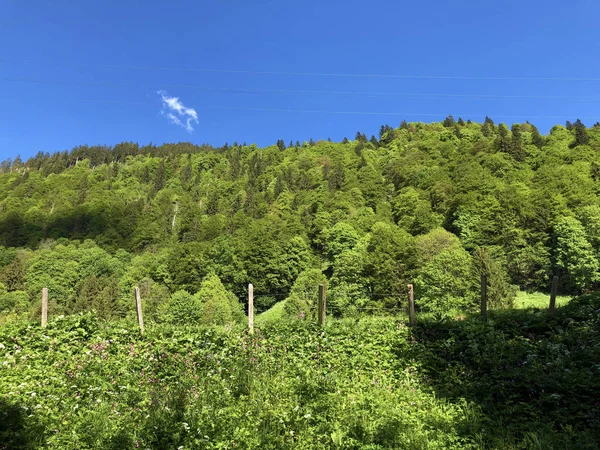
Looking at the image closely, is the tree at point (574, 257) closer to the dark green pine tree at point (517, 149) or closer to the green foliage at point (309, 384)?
the green foliage at point (309, 384)

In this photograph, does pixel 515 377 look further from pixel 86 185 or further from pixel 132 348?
pixel 86 185

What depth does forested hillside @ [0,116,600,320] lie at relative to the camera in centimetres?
5194

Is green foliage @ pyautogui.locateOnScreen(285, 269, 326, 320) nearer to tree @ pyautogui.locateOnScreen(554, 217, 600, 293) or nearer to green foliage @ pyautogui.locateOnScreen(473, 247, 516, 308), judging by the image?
green foliage @ pyautogui.locateOnScreen(473, 247, 516, 308)

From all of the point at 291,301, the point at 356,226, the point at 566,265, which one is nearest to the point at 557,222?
the point at 566,265

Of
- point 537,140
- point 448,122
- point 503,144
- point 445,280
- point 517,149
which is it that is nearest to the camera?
point 445,280

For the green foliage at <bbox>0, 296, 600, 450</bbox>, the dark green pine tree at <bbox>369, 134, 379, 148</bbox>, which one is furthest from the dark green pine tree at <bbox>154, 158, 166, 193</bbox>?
the green foliage at <bbox>0, 296, 600, 450</bbox>

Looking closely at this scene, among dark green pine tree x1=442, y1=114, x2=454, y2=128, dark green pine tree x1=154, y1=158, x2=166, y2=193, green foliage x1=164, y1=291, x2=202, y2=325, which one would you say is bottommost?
green foliage x1=164, y1=291, x2=202, y2=325

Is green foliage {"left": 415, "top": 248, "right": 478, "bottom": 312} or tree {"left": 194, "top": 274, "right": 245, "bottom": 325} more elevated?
green foliage {"left": 415, "top": 248, "right": 478, "bottom": 312}

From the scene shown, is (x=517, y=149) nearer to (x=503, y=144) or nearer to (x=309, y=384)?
(x=503, y=144)

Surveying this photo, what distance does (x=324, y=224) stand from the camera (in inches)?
3511

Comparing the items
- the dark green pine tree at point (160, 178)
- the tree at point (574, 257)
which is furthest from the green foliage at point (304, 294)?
the dark green pine tree at point (160, 178)

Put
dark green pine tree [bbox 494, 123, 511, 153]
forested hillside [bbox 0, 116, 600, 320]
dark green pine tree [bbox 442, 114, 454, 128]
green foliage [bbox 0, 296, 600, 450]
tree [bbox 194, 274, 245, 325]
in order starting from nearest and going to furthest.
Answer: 1. green foliage [bbox 0, 296, 600, 450]
2. tree [bbox 194, 274, 245, 325]
3. forested hillside [bbox 0, 116, 600, 320]
4. dark green pine tree [bbox 494, 123, 511, 153]
5. dark green pine tree [bbox 442, 114, 454, 128]

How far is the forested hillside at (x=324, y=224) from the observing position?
51938 mm

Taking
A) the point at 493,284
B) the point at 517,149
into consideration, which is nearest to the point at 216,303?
the point at 493,284
